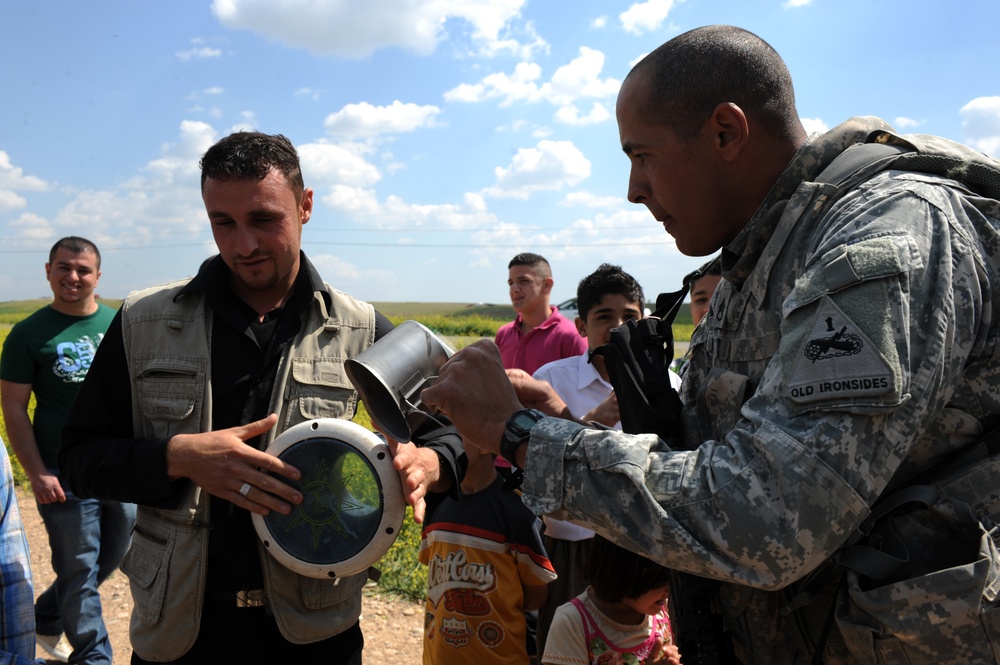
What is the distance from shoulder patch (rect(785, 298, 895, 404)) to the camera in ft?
4.30

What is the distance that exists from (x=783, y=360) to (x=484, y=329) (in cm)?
4626

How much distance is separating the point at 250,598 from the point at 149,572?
1.20 ft

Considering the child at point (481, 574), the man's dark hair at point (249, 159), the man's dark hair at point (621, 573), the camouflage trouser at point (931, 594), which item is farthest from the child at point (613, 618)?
the man's dark hair at point (249, 159)

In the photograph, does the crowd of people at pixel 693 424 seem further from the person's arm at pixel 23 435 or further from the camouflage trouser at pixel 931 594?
the person's arm at pixel 23 435

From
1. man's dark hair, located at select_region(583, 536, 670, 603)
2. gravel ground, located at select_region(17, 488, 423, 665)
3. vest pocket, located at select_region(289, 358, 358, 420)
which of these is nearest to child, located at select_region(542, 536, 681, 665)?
man's dark hair, located at select_region(583, 536, 670, 603)

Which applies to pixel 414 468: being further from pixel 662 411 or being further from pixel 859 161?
pixel 859 161

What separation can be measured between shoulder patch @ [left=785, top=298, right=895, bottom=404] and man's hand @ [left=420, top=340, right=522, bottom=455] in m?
0.69

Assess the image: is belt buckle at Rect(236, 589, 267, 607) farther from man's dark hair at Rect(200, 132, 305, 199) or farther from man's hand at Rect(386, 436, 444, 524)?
man's dark hair at Rect(200, 132, 305, 199)

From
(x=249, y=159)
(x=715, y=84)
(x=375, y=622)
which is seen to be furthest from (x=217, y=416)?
(x=375, y=622)

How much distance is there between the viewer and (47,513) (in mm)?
4980

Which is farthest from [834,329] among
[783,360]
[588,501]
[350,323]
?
[350,323]

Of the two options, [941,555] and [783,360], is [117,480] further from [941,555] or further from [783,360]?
[941,555]

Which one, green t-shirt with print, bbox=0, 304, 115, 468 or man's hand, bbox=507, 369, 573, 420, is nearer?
man's hand, bbox=507, 369, 573, 420

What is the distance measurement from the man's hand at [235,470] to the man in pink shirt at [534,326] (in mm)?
4148
